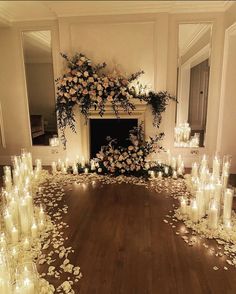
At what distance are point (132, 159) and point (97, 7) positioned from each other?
2501 mm

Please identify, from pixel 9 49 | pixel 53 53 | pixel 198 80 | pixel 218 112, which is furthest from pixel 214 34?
pixel 9 49

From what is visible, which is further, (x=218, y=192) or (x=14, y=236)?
(x=218, y=192)

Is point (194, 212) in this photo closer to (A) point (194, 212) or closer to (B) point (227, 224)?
(A) point (194, 212)

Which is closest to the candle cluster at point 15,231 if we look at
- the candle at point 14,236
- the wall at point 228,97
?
the candle at point 14,236

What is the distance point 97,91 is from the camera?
→ 13.1 ft

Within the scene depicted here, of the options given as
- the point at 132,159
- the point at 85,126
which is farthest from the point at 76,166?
the point at 132,159

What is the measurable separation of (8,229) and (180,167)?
8.89ft

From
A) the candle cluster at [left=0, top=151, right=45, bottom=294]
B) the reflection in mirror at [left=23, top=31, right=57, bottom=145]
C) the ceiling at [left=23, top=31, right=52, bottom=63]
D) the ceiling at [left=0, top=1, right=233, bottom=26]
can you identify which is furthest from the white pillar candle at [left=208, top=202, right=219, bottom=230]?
the ceiling at [left=23, top=31, right=52, bottom=63]

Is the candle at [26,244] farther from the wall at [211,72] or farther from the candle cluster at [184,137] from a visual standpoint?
the candle cluster at [184,137]

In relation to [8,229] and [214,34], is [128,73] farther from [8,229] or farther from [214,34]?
[8,229]

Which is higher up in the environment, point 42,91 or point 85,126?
point 42,91

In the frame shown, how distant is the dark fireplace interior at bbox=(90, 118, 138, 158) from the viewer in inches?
171

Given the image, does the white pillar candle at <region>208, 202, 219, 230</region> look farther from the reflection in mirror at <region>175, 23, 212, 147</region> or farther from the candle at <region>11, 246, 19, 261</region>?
the reflection in mirror at <region>175, 23, 212, 147</region>

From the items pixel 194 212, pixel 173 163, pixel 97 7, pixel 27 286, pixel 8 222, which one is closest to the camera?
pixel 27 286
